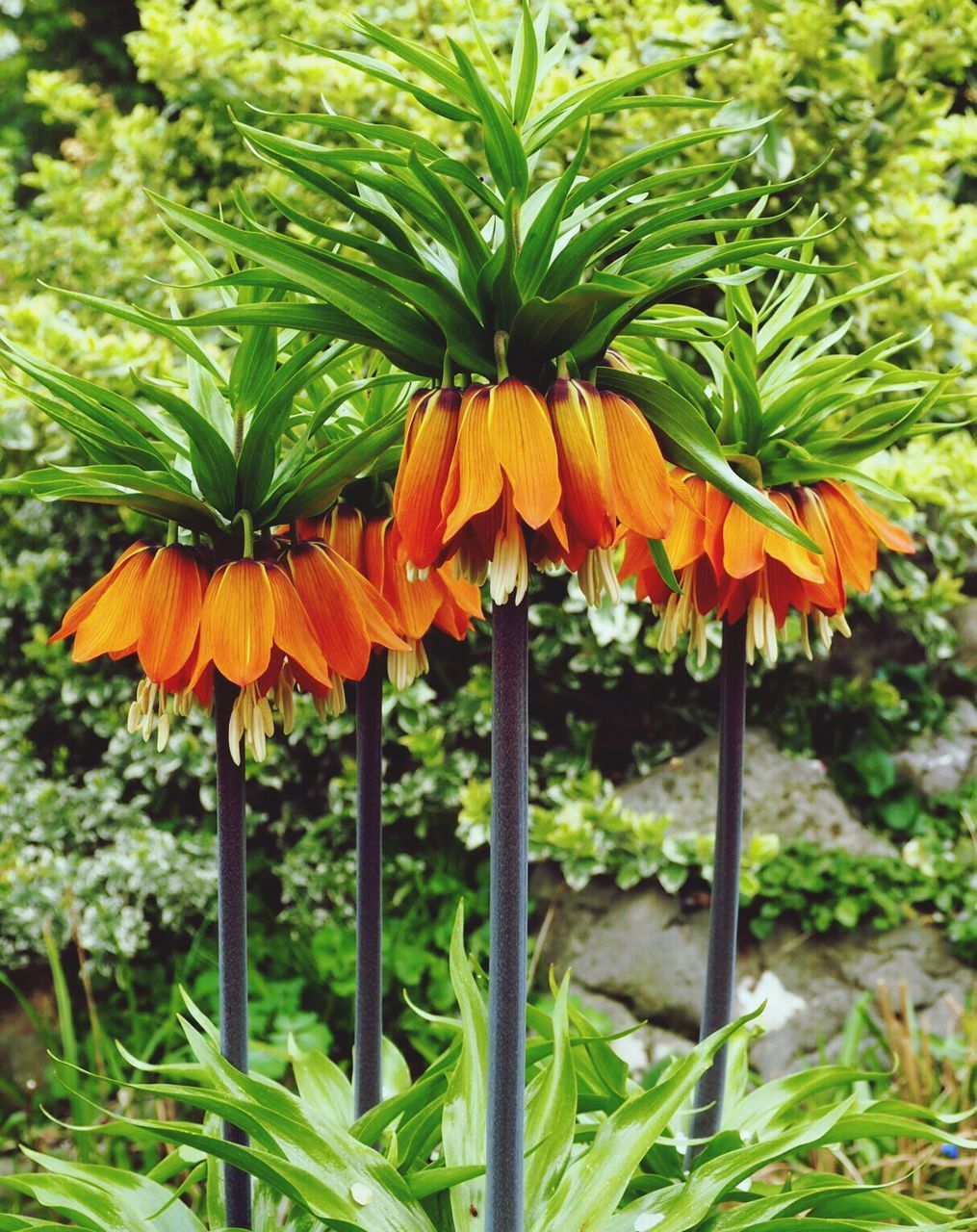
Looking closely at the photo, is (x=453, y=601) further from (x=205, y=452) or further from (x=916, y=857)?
(x=916, y=857)

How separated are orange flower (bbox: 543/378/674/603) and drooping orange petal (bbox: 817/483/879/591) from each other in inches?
14.8

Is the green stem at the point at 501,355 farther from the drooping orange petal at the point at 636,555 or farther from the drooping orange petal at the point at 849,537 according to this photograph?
the drooping orange petal at the point at 849,537

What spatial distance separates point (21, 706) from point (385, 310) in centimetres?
301

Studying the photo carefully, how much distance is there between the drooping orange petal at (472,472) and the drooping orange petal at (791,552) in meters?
0.37

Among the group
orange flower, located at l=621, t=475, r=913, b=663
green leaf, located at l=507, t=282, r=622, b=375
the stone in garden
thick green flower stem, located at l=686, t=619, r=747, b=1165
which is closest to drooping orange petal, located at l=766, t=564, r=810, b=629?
orange flower, located at l=621, t=475, r=913, b=663

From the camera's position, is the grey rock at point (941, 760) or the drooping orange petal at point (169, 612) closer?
the drooping orange petal at point (169, 612)

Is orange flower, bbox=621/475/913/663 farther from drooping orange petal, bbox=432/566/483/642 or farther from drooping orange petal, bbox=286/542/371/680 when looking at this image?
drooping orange petal, bbox=286/542/371/680

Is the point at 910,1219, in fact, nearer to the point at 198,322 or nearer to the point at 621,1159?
the point at 621,1159

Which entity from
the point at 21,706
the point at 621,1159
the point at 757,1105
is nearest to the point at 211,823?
the point at 21,706

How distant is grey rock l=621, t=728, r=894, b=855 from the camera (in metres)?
3.41

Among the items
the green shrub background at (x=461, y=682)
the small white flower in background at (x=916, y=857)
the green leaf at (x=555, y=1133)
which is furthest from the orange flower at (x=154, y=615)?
the small white flower in background at (x=916, y=857)

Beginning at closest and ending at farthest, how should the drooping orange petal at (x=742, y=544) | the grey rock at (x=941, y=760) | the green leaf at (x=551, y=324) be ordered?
the green leaf at (x=551, y=324) → the drooping orange petal at (x=742, y=544) → the grey rock at (x=941, y=760)

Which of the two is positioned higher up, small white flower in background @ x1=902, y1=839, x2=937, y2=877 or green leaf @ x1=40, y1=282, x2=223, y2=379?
green leaf @ x1=40, y1=282, x2=223, y2=379

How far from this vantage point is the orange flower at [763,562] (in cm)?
118
